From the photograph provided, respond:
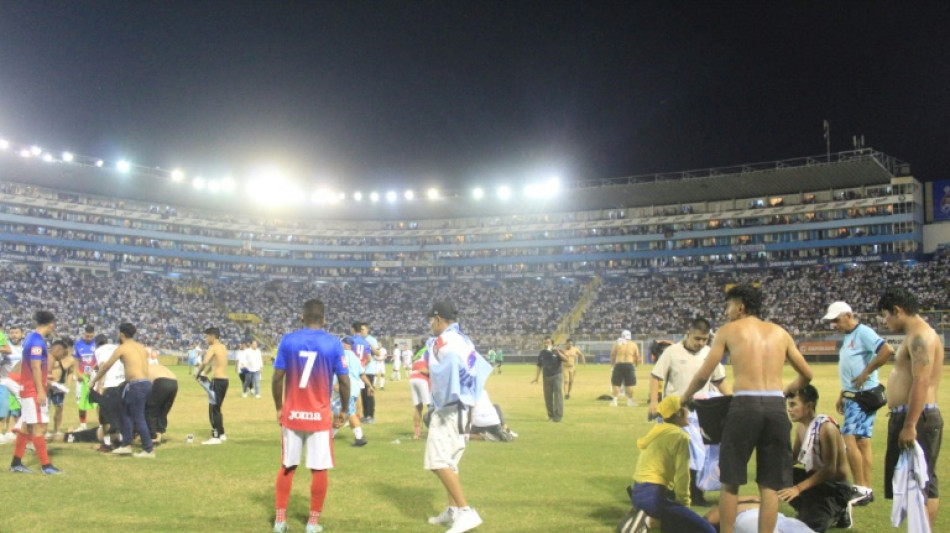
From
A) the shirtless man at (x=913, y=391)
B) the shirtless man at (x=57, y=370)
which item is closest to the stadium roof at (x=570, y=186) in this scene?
the shirtless man at (x=57, y=370)

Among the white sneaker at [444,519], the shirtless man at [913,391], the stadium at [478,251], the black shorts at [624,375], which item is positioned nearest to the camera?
the shirtless man at [913,391]

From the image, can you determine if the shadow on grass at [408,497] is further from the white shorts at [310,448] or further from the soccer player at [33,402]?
the soccer player at [33,402]

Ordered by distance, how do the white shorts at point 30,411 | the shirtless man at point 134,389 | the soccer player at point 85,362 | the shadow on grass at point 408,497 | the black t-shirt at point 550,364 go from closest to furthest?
the shadow on grass at point 408,497, the white shorts at point 30,411, the shirtless man at point 134,389, the soccer player at point 85,362, the black t-shirt at point 550,364

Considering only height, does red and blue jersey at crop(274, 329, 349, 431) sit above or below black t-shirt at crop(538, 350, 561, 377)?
above

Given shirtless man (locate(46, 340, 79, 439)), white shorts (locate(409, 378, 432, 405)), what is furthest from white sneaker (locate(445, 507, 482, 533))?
shirtless man (locate(46, 340, 79, 439))

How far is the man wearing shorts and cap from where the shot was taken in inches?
284

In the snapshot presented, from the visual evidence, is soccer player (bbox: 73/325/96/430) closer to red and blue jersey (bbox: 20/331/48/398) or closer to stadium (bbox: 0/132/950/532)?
red and blue jersey (bbox: 20/331/48/398)

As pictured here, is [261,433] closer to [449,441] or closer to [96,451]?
[96,451]

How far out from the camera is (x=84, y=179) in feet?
241

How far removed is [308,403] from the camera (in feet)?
24.2

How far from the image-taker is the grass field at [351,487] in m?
7.54

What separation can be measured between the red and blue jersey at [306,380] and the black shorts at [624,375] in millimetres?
15162

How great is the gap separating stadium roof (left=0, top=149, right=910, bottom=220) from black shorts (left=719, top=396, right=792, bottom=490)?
66221 mm

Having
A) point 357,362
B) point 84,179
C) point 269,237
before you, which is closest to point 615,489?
point 357,362
